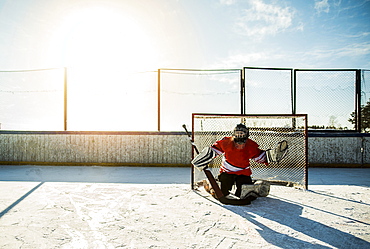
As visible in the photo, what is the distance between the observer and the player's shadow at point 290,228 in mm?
2473

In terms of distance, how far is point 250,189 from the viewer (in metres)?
3.91

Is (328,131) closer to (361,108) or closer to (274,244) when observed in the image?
(361,108)

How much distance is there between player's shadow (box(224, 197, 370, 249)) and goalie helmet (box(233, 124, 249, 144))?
979 mm

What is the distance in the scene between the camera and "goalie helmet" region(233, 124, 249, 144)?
4105 mm

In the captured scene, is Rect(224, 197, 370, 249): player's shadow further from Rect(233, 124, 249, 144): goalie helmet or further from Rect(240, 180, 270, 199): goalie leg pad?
Rect(233, 124, 249, 144): goalie helmet

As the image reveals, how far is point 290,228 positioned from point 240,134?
1629 mm

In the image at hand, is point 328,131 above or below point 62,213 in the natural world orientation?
above

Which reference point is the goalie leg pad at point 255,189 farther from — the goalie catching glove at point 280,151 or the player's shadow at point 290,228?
the goalie catching glove at point 280,151

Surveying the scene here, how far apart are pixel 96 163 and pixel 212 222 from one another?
5583 millimetres

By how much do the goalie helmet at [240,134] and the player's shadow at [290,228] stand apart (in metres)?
0.98

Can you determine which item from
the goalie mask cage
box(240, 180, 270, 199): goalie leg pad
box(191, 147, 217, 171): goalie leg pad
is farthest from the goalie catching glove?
the goalie mask cage

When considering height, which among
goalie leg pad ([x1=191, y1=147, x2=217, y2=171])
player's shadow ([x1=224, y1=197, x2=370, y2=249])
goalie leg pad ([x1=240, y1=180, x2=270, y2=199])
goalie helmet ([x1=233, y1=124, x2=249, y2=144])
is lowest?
player's shadow ([x1=224, y1=197, x2=370, y2=249])

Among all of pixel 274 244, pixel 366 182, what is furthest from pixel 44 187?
pixel 366 182

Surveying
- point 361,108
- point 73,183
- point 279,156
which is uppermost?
point 361,108
